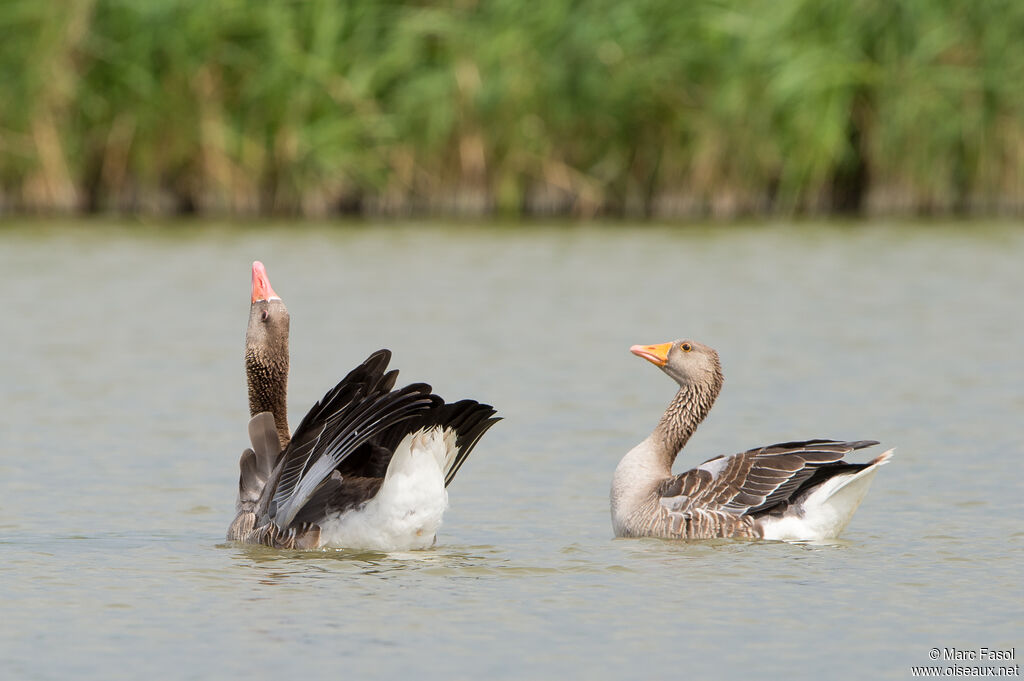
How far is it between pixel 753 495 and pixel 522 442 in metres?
2.54

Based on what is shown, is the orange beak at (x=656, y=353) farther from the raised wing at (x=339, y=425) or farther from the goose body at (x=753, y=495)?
the raised wing at (x=339, y=425)

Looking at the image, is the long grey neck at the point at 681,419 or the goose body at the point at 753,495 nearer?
the goose body at the point at 753,495

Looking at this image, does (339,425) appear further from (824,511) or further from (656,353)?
(656,353)

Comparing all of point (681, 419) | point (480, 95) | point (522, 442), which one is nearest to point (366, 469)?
point (681, 419)

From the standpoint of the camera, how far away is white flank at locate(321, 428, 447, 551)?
6812mm

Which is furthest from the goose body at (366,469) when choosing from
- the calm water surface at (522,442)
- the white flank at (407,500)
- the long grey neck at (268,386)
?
the long grey neck at (268,386)

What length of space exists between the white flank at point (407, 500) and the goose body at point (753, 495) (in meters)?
1.14

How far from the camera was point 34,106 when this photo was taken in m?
19.7

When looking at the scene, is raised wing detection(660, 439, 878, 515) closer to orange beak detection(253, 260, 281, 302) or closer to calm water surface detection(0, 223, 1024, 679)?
calm water surface detection(0, 223, 1024, 679)

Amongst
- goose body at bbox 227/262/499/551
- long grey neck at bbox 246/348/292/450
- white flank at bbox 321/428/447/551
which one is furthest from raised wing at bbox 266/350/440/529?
long grey neck at bbox 246/348/292/450

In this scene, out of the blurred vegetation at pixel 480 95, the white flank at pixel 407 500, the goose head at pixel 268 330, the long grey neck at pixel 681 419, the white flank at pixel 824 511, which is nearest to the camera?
the white flank at pixel 407 500

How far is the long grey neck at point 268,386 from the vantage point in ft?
26.0

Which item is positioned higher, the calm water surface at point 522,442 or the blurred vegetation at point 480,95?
the blurred vegetation at point 480,95

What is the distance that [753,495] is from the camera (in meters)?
7.46
